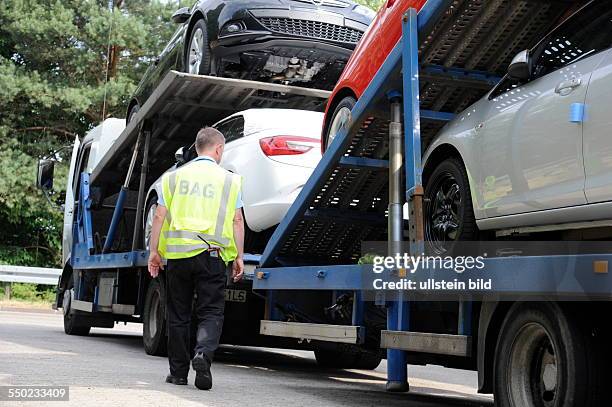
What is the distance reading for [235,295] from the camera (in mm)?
8602

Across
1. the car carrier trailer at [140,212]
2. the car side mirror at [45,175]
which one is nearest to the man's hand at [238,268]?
the car carrier trailer at [140,212]

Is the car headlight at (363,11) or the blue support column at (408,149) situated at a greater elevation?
the car headlight at (363,11)

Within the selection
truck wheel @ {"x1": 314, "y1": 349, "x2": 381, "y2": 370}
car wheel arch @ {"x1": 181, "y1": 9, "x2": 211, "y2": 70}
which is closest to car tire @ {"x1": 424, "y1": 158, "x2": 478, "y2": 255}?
truck wheel @ {"x1": 314, "y1": 349, "x2": 381, "y2": 370}

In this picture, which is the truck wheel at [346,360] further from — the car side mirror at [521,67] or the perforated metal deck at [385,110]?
the car side mirror at [521,67]

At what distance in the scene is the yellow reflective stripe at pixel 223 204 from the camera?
658cm

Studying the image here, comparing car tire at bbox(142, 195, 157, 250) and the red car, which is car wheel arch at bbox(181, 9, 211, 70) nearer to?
car tire at bbox(142, 195, 157, 250)

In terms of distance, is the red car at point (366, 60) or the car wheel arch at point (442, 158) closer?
the car wheel arch at point (442, 158)

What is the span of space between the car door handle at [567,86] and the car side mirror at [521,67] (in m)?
0.33

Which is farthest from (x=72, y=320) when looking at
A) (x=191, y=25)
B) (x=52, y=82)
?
(x=52, y=82)

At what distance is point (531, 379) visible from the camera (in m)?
4.80

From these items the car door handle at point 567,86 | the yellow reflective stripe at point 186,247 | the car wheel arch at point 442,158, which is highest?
the car door handle at point 567,86

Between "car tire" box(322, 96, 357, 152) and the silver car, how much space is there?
4.01ft

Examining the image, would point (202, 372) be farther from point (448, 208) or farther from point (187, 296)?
point (448, 208)

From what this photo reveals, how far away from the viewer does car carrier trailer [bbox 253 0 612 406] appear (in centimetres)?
440
